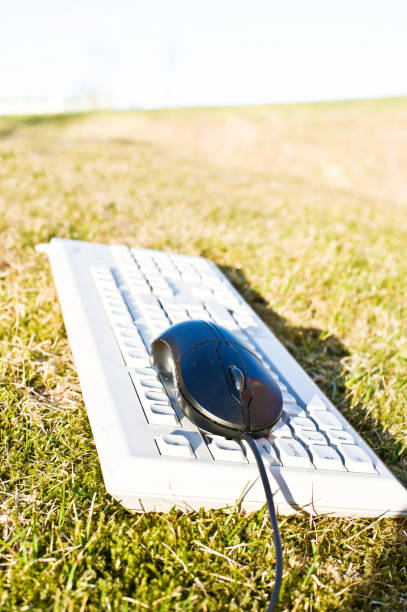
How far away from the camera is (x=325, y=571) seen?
77 centimetres

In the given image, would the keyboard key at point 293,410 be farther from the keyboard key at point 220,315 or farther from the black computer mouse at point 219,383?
the keyboard key at point 220,315

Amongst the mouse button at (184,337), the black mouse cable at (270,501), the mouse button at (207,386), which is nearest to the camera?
the black mouse cable at (270,501)

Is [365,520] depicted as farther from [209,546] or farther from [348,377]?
[348,377]

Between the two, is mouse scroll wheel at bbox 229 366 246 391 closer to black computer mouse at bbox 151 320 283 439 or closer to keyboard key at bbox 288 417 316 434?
black computer mouse at bbox 151 320 283 439

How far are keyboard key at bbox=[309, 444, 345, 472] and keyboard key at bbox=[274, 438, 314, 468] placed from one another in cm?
1

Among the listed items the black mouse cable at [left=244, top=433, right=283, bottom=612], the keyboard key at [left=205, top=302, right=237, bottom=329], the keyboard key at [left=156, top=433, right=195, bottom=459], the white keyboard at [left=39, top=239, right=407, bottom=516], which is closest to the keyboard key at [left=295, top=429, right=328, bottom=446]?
the white keyboard at [left=39, top=239, right=407, bottom=516]

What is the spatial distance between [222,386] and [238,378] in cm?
3

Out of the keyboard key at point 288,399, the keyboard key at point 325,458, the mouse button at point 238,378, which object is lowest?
the keyboard key at point 325,458

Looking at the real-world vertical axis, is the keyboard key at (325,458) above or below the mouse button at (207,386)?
below

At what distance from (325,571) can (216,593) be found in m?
0.19

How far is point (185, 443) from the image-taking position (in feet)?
2.48

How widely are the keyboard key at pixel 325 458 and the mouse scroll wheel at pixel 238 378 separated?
162mm

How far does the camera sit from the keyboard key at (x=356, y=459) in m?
0.82

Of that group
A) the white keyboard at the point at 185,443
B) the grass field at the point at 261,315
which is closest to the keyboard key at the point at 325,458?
the white keyboard at the point at 185,443
